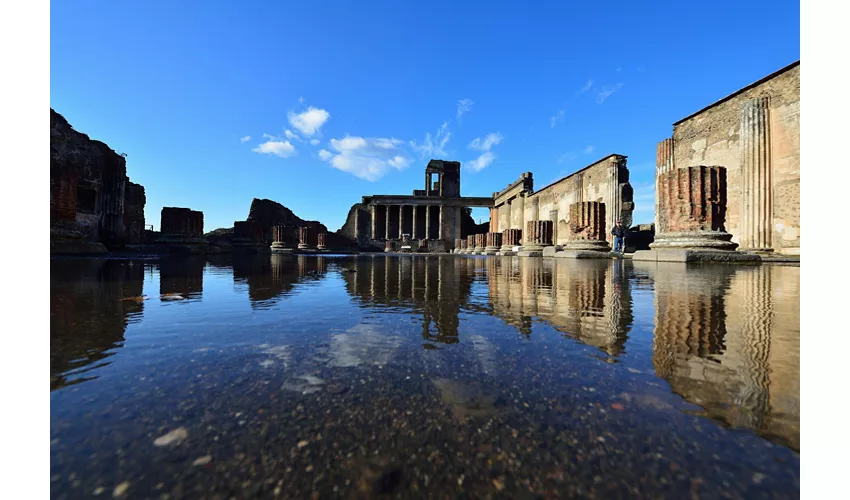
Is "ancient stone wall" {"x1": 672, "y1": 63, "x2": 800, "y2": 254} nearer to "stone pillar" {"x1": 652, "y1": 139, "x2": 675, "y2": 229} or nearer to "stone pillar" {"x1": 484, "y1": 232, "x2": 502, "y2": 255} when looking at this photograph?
"stone pillar" {"x1": 652, "y1": 139, "x2": 675, "y2": 229}

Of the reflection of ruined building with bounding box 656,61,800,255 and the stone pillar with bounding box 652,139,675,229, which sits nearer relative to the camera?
the reflection of ruined building with bounding box 656,61,800,255

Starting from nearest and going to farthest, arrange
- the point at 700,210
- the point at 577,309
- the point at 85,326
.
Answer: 1. the point at 85,326
2. the point at 577,309
3. the point at 700,210

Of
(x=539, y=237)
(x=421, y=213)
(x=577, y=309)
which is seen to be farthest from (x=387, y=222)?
(x=577, y=309)

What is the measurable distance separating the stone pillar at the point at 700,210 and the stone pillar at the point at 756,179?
4.06m

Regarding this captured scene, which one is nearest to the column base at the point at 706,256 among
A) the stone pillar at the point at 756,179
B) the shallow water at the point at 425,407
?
the stone pillar at the point at 756,179

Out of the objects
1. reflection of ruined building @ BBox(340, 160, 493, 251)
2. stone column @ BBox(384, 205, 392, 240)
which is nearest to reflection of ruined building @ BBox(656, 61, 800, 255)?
reflection of ruined building @ BBox(340, 160, 493, 251)

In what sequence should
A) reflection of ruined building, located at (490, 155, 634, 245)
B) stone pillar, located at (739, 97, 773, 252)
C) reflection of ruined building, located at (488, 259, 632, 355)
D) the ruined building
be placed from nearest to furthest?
1. reflection of ruined building, located at (488, 259, 632, 355)
2. the ruined building
3. stone pillar, located at (739, 97, 773, 252)
4. reflection of ruined building, located at (490, 155, 634, 245)

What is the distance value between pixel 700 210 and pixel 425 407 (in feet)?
30.6

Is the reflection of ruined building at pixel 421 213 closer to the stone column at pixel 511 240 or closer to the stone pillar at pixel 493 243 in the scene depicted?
the stone pillar at pixel 493 243

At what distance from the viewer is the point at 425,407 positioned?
894 mm

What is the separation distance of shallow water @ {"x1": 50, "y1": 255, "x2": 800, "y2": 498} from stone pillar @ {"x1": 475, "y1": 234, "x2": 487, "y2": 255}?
67.2ft

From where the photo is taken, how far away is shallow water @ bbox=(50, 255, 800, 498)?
24.7 inches

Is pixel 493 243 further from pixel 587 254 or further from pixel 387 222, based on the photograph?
pixel 387 222

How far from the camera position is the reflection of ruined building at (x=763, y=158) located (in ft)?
30.9
